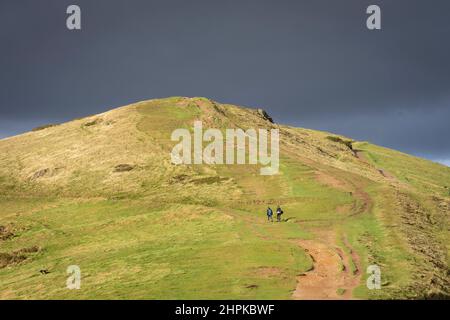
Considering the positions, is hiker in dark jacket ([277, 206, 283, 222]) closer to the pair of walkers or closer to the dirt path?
the pair of walkers

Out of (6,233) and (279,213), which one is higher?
(279,213)

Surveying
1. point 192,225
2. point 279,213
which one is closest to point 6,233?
point 192,225

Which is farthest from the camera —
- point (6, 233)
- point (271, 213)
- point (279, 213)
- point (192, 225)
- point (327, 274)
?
point (6, 233)

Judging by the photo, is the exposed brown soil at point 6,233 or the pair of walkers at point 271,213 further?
the exposed brown soil at point 6,233

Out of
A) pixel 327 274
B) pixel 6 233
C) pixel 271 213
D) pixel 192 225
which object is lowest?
pixel 327 274

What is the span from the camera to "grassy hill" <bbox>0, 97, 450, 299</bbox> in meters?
37.5

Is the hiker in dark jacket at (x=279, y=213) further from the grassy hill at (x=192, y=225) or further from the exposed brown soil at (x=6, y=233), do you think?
the exposed brown soil at (x=6, y=233)

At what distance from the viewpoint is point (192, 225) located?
55062 millimetres

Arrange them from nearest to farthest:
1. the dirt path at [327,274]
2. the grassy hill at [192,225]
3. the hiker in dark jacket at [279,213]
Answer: the dirt path at [327,274] → the grassy hill at [192,225] → the hiker in dark jacket at [279,213]

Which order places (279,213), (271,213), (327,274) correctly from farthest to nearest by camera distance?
(271,213)
(279,213)
(327,274)

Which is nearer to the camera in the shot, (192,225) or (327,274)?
(327,274)

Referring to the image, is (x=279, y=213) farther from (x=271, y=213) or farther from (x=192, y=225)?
(x=192, y=225)

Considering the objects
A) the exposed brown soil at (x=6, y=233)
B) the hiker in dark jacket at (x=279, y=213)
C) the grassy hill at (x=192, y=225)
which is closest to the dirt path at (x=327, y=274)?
the grassy hill at (x=192, y=225)

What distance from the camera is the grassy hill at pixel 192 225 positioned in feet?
123
